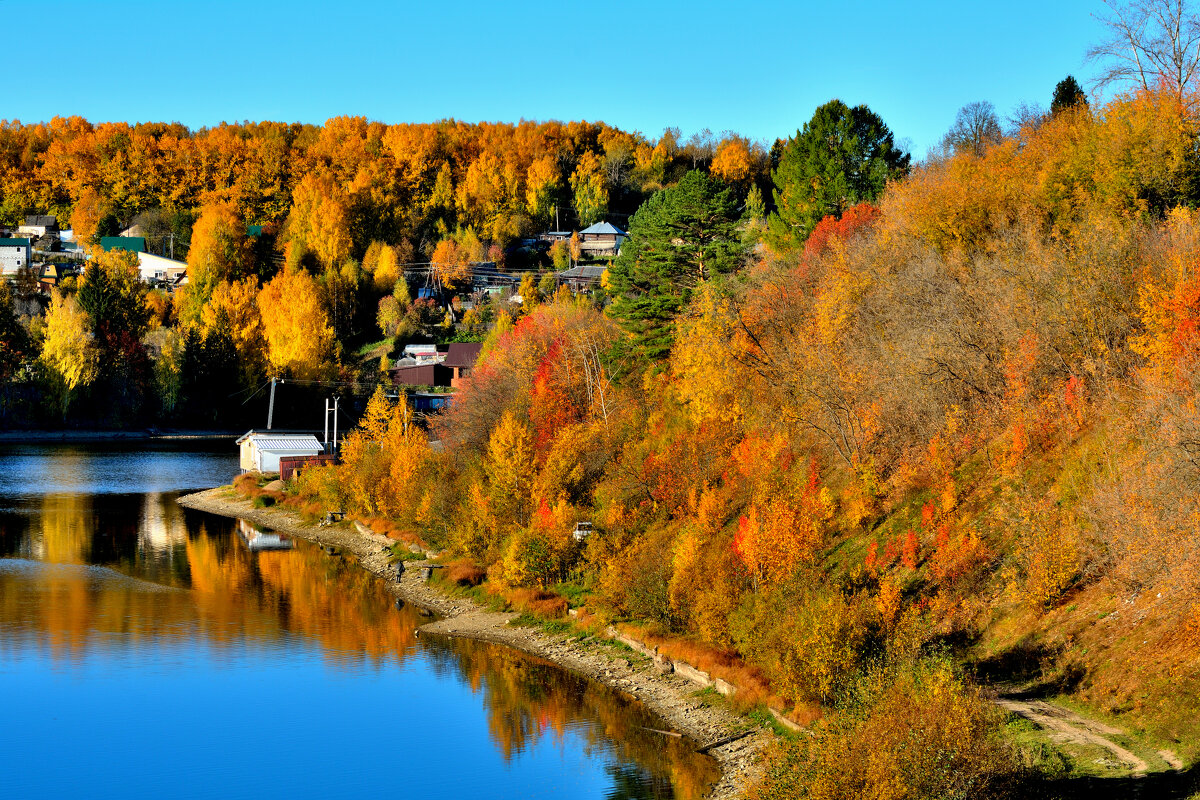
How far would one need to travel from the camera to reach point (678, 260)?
51188mm

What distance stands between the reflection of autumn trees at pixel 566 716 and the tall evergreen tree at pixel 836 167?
28.9 meters

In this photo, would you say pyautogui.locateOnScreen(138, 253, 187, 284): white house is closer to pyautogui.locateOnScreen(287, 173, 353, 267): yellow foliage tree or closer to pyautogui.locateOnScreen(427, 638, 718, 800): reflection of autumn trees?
pyautogui.locateOnScreen(287, 173, 353, 267): yellow foliage tree

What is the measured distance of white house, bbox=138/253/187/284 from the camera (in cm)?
12444

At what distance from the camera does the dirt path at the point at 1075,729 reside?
18164 mm

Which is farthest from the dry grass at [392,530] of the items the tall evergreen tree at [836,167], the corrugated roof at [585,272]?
the corrugated roof at [585,272]

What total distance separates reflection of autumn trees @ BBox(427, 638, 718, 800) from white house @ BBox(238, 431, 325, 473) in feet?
128

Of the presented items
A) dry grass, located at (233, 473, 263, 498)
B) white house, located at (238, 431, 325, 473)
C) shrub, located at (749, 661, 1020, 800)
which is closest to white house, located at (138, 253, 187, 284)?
white house, located at (238, 431, 325, 473)

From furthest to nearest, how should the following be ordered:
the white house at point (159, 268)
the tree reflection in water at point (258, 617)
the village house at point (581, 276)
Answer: the white house at point (159, 268) < the village house at point (581, 276) < the tree reflection in water at point (258, 617)

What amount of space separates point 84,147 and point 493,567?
136498 mm

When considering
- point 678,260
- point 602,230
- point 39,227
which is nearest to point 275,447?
point 678,260

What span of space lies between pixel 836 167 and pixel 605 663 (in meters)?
32.2

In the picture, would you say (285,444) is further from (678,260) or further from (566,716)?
(566,716)

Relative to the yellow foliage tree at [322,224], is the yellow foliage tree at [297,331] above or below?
below

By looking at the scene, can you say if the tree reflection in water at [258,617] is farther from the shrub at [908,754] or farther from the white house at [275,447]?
the white house at [275,447]
